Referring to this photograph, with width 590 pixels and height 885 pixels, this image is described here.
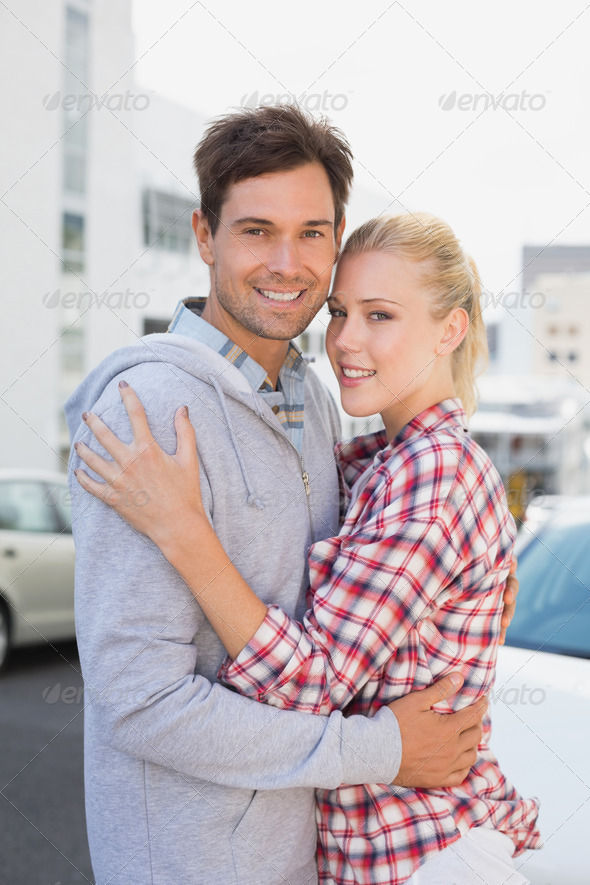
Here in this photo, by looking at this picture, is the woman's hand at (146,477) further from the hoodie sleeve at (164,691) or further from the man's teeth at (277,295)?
the man's teeth at (277,295)

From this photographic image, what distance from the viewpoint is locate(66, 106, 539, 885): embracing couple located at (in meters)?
1.28

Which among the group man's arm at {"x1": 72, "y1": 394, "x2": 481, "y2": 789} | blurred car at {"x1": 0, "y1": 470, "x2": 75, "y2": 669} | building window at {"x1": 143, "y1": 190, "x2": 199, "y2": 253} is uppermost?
building window at {"x1": 143, "y1": 190, "x2": 199, "y2": 253}

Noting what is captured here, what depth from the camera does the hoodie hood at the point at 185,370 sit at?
144 cm

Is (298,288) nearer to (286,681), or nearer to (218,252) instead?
(218,252)

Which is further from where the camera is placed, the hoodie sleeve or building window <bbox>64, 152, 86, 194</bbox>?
building window <bbox>64, 152, 86, 194</bbox>

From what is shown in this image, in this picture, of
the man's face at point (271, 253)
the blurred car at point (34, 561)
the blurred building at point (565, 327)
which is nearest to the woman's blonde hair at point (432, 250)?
the man's face at point (271, 253)

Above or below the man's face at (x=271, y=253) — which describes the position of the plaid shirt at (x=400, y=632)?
below

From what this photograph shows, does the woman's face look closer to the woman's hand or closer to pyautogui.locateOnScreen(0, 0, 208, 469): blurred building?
the woman's hand

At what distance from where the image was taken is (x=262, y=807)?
1.37 meters

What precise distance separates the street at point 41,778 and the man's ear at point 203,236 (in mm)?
1456

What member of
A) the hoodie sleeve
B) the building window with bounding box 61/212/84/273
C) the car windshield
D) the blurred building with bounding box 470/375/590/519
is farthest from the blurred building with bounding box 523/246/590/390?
the hoodie sleeve

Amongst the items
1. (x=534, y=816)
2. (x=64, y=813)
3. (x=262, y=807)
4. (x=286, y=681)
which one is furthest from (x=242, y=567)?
(x=64, y=813)

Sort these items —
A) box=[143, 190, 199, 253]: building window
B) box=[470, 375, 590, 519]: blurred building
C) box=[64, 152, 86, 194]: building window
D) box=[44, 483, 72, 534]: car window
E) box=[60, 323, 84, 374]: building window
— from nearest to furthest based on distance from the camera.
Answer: box=[44, 483, 72, 534]: car window, box=[64, 152, 86, 194]: building window, box=[60, 323, 84, 374]: building window, box=[143, 190, 199, 253]: building window, box=[470, 375, 590, 519]: blurred building

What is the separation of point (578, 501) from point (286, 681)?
7.25ft
